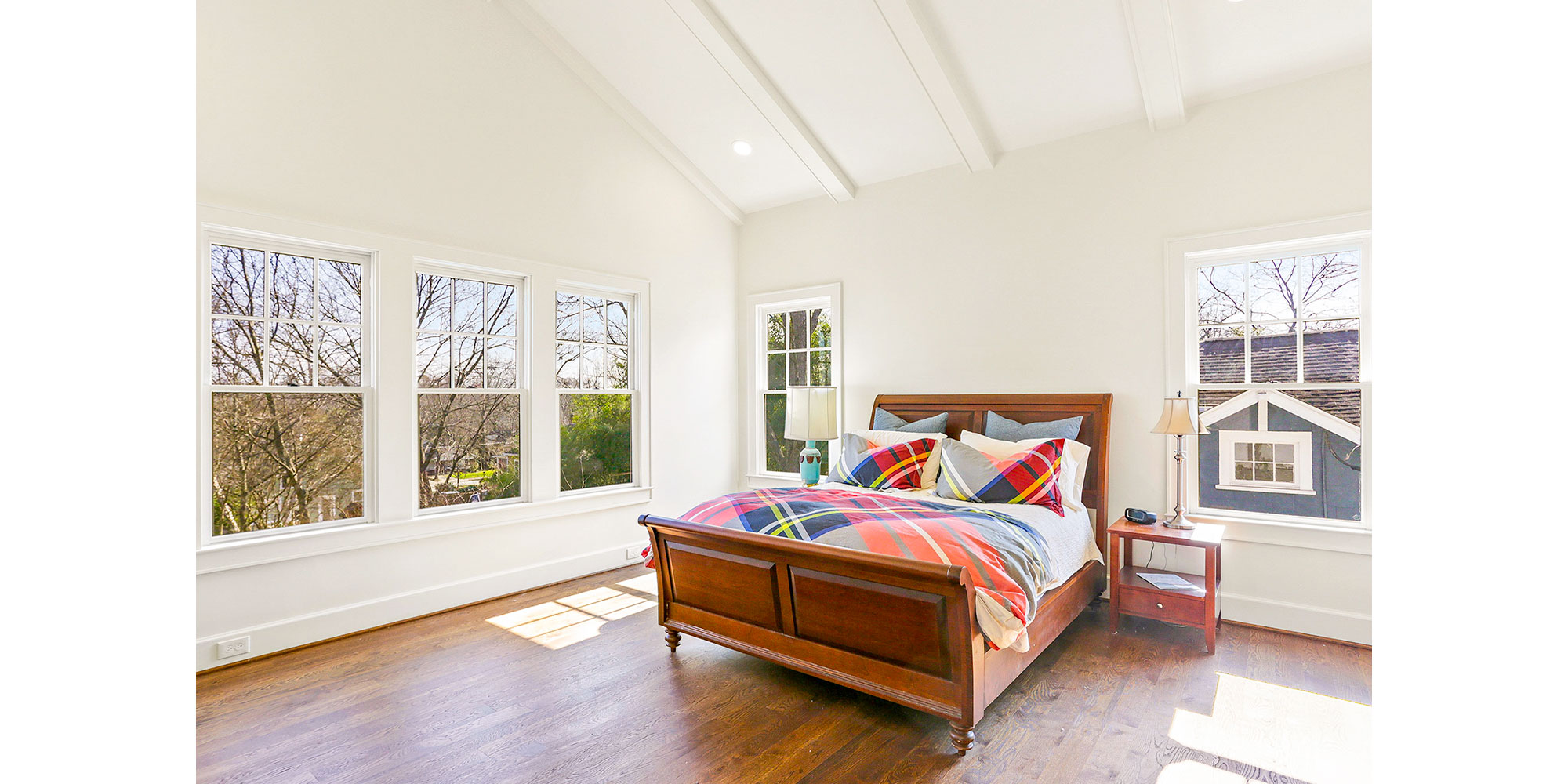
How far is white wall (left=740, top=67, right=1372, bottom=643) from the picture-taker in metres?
3.26

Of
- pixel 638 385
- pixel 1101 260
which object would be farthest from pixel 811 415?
pixel 1101 260

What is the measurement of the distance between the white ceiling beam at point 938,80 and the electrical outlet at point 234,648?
4.09 meters

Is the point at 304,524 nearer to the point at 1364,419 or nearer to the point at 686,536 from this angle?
the point at 686,536

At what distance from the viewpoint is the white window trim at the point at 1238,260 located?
3203 millimetres

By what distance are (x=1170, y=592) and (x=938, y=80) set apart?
110 inches

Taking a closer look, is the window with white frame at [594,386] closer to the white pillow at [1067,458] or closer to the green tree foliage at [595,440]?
the green tree foliage at [595,440]

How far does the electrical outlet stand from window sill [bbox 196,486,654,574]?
31 cm

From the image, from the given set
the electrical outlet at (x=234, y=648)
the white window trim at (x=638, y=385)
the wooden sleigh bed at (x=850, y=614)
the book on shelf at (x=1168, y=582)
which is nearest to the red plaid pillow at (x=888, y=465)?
the wooden sleigh bed at (x=850, y=614)

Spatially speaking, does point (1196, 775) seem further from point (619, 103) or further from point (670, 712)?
point (619, 103)

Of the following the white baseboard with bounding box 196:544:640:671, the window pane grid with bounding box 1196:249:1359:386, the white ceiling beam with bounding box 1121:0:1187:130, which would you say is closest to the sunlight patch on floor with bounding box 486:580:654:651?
the white baseboard with bounding box 196:544:640:671

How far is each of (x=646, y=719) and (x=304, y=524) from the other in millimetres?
2066

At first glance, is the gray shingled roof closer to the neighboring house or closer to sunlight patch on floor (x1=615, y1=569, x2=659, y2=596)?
the neighboring house
